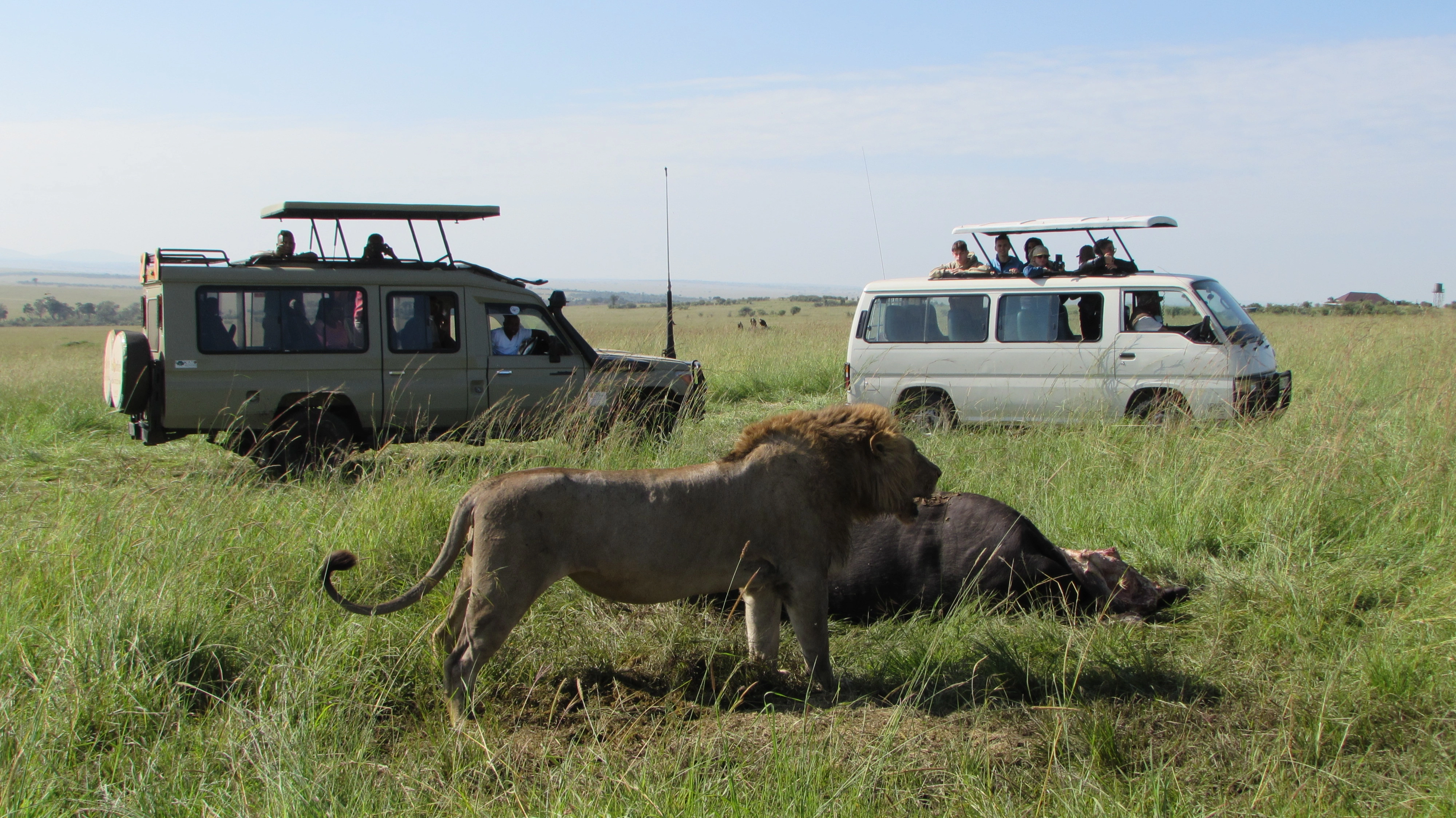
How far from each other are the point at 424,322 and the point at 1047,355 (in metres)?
6.51

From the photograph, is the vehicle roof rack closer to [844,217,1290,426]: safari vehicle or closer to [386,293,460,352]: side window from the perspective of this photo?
[386,293,460,352]: side window

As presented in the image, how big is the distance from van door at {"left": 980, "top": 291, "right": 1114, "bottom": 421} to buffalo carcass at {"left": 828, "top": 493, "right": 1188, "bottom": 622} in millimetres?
5071

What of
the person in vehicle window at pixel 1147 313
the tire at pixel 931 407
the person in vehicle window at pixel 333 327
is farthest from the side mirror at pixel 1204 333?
the person in vehicle window at pixel 333 327

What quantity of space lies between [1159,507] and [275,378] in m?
7.47

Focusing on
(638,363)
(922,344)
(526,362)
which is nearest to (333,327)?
(526,362)

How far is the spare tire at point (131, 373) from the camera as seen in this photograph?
8.48 m

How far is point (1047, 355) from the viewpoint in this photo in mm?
10805

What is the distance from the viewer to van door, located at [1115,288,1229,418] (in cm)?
991

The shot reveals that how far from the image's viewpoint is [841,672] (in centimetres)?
444

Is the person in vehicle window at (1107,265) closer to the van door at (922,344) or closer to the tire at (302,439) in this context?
the van door at (922,344)

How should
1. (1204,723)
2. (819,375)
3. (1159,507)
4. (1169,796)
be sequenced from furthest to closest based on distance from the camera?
(819,375)
(1159,507)
(1204,723)
(1169,796)

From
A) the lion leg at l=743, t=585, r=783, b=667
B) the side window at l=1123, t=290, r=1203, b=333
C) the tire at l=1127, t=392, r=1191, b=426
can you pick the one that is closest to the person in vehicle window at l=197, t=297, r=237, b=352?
the lion leg at l=743, t=585, r=783, b=667

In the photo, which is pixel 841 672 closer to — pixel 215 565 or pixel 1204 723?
pixel 1204 723

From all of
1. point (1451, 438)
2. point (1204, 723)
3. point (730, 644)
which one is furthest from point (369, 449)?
point (1451, 438)
